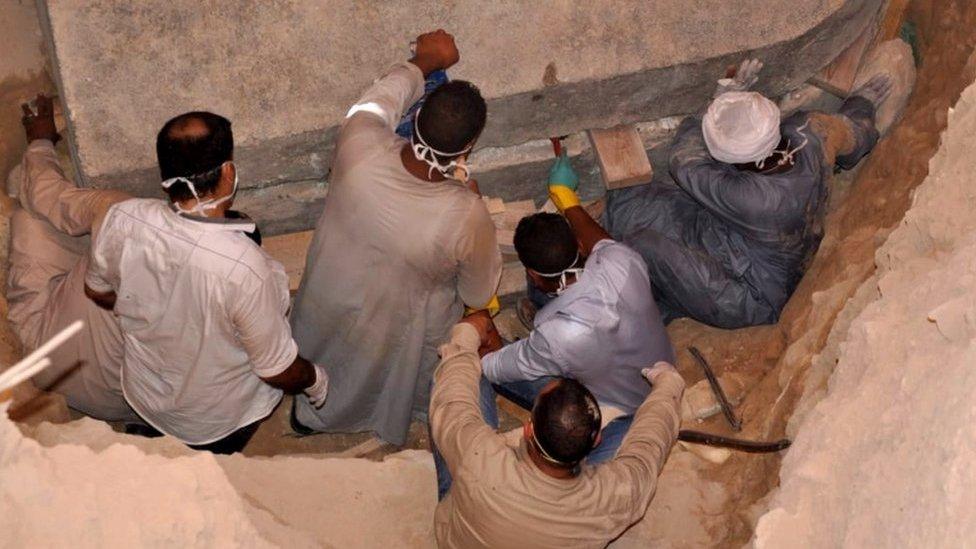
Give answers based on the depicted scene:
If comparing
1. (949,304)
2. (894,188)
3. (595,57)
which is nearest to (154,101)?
(595,57)

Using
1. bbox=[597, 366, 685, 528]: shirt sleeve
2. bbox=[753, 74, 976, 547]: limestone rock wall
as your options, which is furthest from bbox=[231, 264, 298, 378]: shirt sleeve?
bbox=[753, 74, 976, 547]: limestone rock wall

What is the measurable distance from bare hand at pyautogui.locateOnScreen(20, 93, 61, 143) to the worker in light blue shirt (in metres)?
2.06

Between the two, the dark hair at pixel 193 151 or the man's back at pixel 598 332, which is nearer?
the dark hair at pixel 193 151

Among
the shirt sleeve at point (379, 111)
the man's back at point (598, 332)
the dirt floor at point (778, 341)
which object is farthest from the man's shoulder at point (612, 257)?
the shirt sleeve at point (379, 111)

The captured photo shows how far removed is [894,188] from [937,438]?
82.7 inches

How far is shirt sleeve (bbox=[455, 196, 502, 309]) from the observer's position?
354 centimetres

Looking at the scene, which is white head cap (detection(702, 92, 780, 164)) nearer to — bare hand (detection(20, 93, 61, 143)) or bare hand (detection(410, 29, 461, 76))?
bare hand (detection(410, 29, 461, 76))

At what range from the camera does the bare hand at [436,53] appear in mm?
3850

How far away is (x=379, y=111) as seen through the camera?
3.57 metres

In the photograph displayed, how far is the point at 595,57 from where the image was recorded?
411 cm

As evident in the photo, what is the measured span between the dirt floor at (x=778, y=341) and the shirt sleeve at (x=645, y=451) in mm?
419

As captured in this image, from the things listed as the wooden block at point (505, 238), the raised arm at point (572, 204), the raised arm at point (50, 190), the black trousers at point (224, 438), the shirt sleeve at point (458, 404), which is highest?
the raised arm at point (50, 190)

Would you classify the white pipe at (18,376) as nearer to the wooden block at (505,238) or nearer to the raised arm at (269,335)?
the raised arm at (269,335)

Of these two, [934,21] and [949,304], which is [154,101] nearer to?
[949,304]
